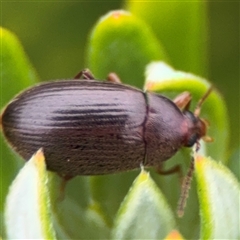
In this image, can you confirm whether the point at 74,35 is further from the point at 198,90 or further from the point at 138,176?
the point at 138,176

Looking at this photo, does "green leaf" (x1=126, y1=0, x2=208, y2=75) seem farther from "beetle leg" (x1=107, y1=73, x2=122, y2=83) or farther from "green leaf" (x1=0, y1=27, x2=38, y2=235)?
"green leaf" (x1=0, y1=27, x2=38, y2=235)

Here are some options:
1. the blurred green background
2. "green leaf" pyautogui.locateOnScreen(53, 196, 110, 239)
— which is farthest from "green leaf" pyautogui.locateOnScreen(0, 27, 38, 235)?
the blurred green background

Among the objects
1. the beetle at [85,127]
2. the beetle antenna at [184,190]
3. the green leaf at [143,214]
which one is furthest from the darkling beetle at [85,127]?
the green leaf at [143,214]

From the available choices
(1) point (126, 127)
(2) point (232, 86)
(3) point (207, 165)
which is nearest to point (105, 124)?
(1) point (126, 127)

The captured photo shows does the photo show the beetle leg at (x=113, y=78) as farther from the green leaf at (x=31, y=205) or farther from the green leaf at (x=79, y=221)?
the green leaf at (x=31, y=205)

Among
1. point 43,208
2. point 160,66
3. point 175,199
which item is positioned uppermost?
point 160,66

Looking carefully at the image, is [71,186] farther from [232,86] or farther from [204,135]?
[232,86]
